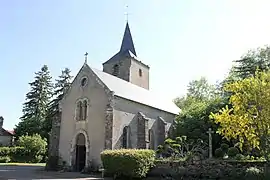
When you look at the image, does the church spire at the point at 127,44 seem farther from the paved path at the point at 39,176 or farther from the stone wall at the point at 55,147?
the paved path at the point at 39,176

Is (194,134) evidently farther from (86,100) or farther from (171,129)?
(86,100)

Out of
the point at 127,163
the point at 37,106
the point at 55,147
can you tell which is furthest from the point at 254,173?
the point at 37,106

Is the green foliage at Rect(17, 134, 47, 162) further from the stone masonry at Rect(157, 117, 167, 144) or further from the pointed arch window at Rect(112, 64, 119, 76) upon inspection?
the stone masonry at Rect(157, 117, 167, 144)

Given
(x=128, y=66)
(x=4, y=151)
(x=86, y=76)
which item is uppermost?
(x=128, y=66)

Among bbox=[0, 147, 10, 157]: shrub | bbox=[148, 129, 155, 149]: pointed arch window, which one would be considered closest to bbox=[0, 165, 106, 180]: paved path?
bbox=[148, 129, 155, 149]: pointed arch window

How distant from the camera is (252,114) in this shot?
16.6 meters

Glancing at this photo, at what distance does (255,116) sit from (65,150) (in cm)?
1698

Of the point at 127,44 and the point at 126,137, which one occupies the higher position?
the point at 127,44

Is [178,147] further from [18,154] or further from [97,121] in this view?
[18,154]

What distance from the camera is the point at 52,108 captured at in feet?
177

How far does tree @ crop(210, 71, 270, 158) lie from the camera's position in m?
16.4

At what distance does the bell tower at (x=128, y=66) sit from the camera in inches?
1518

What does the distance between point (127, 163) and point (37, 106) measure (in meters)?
40.2

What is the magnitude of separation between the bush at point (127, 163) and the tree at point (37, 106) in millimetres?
32275
